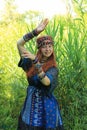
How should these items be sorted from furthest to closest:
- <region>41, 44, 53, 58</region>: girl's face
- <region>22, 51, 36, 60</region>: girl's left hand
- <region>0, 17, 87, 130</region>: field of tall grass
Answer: <region>0, 17, 87, 130</region>: field of tall grass
<region>41, 44, 53, 58</region>: girl's face
<region>22, 51, 36, 60</region>: girl's left hand

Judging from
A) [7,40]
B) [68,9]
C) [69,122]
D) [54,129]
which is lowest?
[69,122]

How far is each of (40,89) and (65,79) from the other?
113 centimetres

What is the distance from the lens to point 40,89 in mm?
3775

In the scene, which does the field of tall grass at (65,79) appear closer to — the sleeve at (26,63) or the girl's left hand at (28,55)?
the sleeve at (26,63)

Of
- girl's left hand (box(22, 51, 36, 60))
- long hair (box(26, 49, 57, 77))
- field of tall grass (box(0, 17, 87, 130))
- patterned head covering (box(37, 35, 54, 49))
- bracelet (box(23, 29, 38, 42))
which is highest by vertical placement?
bracelet (box(23, 29, 38, 42))

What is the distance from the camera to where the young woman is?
368 cm

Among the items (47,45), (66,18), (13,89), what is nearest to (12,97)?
(13,89)

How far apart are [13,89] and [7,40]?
0.95 metres

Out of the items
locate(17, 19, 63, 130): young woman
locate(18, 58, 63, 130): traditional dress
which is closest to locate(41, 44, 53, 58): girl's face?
locate(17, 19, 63, 130): young woman

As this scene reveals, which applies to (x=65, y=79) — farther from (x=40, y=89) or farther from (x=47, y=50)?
(x=47, y=50)

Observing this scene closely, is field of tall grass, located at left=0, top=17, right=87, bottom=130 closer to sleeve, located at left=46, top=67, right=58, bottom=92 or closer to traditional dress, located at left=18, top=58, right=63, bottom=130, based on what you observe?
traditional dress, located at left=18, top=58, right=63, bottom=130

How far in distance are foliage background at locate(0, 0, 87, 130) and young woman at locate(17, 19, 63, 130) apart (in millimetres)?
997

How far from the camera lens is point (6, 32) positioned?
6402mm

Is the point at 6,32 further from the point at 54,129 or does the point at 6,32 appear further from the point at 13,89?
the point at 54,129
